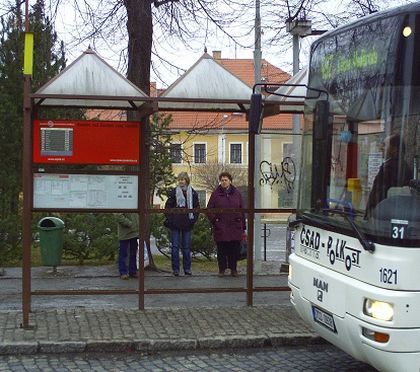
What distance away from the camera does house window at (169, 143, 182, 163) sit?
1530cm

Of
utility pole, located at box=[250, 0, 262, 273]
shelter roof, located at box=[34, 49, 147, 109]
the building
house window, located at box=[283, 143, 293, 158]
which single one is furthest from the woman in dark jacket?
shelter roof, located at box=[34, 49, 147, 109]

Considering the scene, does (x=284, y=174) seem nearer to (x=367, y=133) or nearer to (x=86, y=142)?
(x=86, y=142)

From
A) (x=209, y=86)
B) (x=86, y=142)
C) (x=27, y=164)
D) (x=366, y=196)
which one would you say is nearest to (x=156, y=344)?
(x=27, y=164)

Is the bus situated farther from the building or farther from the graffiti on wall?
the graffiti on wall

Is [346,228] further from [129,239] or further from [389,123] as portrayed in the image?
[129,239]

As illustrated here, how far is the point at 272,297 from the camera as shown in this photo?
904cm

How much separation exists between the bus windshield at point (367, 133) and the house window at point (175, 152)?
948cm

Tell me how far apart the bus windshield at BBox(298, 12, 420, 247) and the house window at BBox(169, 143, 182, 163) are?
9.48 meters

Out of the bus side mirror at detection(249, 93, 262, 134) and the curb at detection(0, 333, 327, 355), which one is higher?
the bus side mirror at detection(249, 93, 262, 134)

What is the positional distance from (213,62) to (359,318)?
454 centimetres

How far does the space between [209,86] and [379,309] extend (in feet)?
14.3

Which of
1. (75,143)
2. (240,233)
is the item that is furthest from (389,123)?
(240,233)

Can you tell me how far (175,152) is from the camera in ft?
51.1

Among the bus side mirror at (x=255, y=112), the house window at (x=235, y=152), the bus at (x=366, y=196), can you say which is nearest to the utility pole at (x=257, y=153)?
the bus side mirror at (x=255, y=112)
